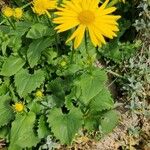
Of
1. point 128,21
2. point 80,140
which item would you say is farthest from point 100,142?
point 128,21

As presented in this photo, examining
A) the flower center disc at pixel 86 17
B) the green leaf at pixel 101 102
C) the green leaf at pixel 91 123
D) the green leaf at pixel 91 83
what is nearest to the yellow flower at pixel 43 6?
the flower center disc at pixel 86 17

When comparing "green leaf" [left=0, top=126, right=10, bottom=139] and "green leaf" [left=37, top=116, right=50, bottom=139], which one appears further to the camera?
"green leaf" [left=0, top=126, right=10, bottom=139]

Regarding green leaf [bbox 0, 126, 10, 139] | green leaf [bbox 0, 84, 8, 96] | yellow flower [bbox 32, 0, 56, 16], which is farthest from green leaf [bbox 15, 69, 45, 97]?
yellow flower [bbox 32, 0, 56, 16]

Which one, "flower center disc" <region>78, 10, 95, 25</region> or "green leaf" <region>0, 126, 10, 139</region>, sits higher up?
"flower center disc" <region>78, 10, 95, 25</region>

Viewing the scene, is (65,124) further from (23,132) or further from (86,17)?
(86,17)

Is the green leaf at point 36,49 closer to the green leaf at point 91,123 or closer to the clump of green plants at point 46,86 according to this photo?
the clump of green plants at point 46,86

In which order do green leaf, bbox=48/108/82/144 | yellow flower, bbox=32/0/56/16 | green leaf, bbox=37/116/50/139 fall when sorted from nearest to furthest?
yellow flower, bbox=32/0/56/16, green leaf, bbox=48/108/82/144, green leaf, bbox=37/116/50/139

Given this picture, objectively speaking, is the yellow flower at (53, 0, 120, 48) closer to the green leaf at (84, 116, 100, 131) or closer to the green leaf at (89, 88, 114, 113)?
the green leaf at (89, 88, 114, 113)
